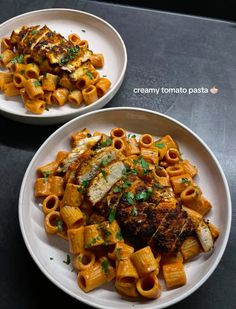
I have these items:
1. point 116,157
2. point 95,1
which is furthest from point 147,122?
point 95,1

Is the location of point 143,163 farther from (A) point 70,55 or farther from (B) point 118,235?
(A) point 70,55

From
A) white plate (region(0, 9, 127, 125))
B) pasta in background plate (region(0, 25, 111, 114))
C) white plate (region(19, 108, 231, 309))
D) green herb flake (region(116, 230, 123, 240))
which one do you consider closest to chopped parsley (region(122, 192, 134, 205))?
green herb flake (region(116, 230, 123, 240))

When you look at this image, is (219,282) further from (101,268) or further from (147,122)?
(147,122)

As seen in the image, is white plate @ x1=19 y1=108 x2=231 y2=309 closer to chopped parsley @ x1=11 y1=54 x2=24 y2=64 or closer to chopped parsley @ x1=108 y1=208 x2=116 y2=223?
chopped parsley @ x1=108 y1=208 x2=116 y2=223

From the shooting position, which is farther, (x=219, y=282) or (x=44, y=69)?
(x=44, y=69)

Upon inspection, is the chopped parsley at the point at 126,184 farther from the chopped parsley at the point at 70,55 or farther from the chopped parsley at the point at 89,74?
the chopped parsley at the point at 70,55

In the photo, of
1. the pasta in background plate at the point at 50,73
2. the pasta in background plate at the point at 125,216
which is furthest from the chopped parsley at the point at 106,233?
the pasta in background plate at the point at 50,73
